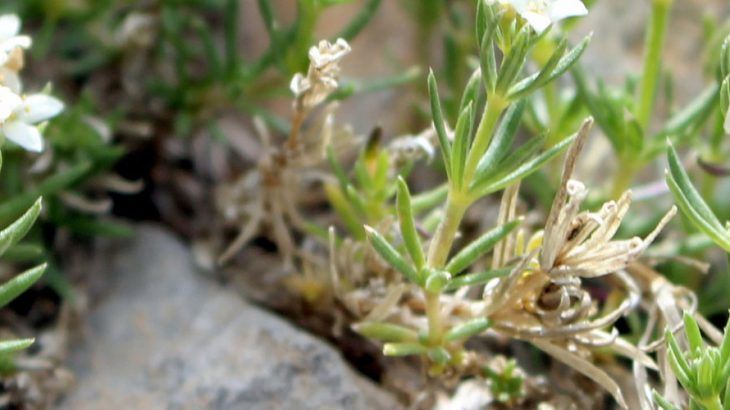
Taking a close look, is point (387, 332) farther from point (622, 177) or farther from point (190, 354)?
point (622, 177)

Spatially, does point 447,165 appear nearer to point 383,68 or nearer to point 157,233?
point 157,233

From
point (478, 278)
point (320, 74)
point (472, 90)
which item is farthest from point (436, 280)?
point (320, 74)

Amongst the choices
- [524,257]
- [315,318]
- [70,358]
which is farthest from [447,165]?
[70,358]

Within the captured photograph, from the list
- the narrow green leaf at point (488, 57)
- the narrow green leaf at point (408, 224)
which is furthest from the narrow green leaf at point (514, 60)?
the narrow green leaf at point (408, 224)

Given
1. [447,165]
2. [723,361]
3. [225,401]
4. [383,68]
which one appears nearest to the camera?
[723,361]

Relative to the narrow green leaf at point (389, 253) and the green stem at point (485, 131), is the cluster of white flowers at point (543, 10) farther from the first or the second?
the narrow green leaf at point (389, 253)

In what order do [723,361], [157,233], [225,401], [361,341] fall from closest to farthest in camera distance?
[723,361], [225,401], [361,341], [157,233]

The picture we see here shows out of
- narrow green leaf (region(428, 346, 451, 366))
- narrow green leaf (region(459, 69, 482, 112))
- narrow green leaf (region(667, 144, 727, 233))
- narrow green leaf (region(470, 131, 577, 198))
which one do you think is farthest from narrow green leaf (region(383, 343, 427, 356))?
narrow green leaf (region(667, 144, 727, 233))

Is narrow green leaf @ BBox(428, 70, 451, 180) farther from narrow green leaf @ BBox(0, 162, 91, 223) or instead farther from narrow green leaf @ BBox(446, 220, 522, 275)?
narrow green leaf @ BBox(0, 162, 91, 223)
